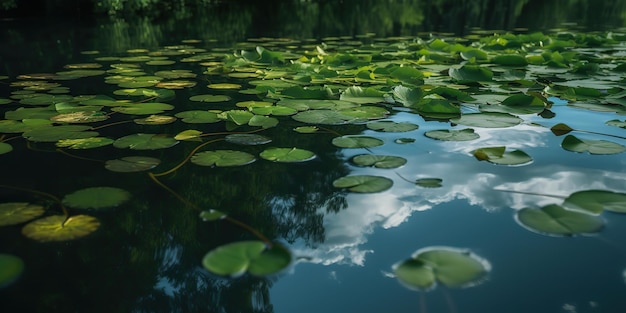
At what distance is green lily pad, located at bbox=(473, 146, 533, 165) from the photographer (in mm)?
1316

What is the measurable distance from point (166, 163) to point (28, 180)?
351 mm

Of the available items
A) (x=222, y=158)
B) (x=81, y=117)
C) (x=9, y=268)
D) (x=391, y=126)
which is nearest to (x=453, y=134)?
(x=391, y=126)

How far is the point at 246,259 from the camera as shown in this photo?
847 millimetres

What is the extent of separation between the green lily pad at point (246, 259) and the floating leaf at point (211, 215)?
15 centimetres

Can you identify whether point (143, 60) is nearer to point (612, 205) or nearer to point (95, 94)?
point (95, 94)

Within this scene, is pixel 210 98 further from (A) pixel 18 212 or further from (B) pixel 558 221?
(B) pixel 558 221

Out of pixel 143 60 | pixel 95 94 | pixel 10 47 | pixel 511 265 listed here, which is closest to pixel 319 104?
pixel 95 94

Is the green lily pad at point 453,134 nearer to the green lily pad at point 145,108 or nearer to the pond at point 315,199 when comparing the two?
the pond at point 315,199

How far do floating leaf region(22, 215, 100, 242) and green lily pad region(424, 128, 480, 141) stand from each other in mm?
1038

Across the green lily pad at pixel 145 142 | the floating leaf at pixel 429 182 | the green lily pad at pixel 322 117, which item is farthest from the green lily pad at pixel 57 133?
the floating leaf at pixel 429 182

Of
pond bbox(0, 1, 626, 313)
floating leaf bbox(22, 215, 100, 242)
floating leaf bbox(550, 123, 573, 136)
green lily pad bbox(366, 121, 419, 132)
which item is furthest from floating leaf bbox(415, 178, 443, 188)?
floating leaf bbox(22, 215, 100, 242)

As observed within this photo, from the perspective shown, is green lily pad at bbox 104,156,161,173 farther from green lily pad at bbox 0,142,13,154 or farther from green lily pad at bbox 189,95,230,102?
green lily pad at bbox 189,95,230,102

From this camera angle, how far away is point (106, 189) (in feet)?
3.80

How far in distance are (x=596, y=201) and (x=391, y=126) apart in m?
0.75
